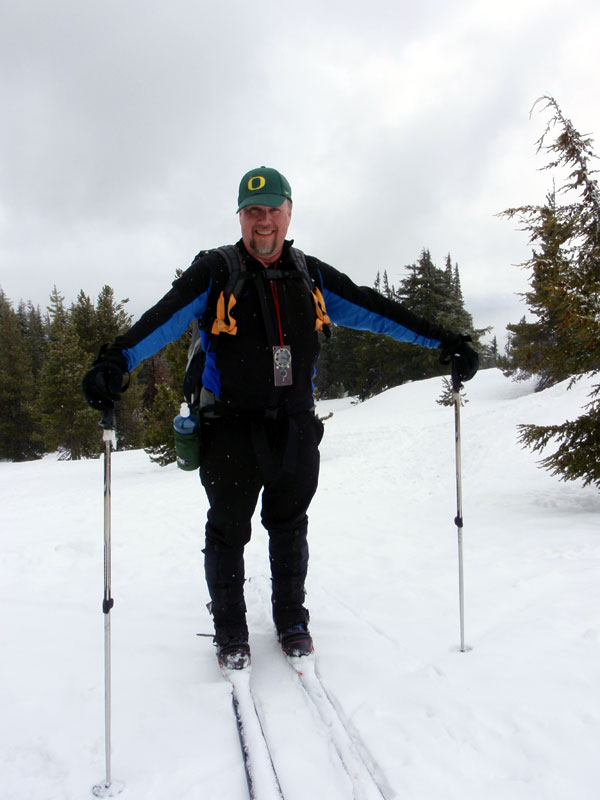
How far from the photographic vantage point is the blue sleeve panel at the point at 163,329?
2.48 metres

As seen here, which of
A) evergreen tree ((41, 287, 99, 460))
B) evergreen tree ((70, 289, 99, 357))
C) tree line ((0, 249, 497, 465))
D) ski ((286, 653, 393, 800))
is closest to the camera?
ski ((286, 653, 393, 800))

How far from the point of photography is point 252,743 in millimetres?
1991

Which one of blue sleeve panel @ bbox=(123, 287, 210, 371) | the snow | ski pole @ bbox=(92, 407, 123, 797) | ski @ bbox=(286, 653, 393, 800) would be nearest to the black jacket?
blue sleeve panel @ bbox=(123, 287, 210, 371)

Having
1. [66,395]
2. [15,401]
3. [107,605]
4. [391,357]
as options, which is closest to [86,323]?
[66,395]

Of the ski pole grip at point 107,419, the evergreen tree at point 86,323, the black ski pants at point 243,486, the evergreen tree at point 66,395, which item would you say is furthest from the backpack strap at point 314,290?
the evergreen tree at point 86,323

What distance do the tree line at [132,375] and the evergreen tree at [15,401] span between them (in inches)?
2.3

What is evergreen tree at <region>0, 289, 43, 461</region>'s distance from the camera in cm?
3184

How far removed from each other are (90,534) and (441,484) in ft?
21.2

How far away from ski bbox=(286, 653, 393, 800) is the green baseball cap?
250cm

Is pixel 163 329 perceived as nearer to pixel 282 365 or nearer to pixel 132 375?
pixel 282 365

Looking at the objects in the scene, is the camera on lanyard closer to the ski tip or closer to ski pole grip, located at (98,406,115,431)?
ski pole grip, located at (98,406,115,431)

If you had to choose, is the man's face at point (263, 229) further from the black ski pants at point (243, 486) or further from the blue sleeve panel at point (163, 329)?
the black ski pants at point (243, 486)

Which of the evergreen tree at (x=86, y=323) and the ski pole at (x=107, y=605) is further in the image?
the evergreen tree at (x=86, y=323)

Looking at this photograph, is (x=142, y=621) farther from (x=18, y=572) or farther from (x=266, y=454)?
(x=18, y=572)
